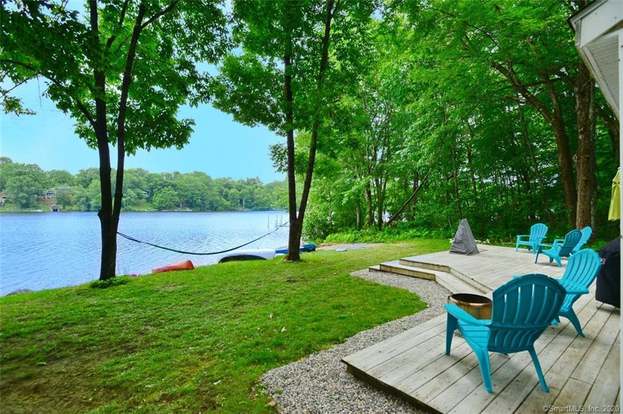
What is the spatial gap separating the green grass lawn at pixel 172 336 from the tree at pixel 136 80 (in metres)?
2.12

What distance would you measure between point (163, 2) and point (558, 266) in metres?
9.66

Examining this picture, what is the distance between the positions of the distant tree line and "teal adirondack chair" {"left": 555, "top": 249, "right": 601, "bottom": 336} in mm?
16083

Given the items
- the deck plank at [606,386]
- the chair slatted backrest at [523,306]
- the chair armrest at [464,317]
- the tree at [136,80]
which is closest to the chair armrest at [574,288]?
the deck plank at [606,386]

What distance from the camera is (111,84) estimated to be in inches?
260

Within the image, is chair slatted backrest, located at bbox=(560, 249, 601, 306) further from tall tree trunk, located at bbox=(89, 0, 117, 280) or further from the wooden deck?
tall tree trunk, located at bbox=(89, 0, 117, 280)

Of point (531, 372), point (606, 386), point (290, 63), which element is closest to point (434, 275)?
point (531, 372)

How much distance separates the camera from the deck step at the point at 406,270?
5755 millimetres

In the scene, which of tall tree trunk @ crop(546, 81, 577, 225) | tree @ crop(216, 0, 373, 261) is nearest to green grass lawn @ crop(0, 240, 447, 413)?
tree @ crop(216, 0, 373, 261)

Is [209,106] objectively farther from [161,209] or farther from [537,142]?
[161,209]

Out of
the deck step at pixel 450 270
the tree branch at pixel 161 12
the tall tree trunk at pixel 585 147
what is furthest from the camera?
the tall tree trunk at pixel 585 147

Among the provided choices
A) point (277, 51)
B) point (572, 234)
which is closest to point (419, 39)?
point (277, 51)

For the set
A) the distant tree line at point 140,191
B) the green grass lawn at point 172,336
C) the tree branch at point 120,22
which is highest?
the tree branch at point 120,22

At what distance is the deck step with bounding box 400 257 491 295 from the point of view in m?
4.36

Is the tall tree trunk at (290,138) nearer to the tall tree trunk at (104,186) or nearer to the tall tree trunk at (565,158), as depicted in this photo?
the tall tree trunk at (104,186)
